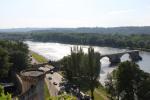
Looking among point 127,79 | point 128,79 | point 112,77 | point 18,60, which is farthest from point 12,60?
point 128,79

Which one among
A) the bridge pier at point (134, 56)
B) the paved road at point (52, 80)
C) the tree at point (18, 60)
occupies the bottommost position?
the bridge pier at point (134, 56)

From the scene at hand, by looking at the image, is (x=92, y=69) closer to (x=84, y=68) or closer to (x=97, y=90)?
(x=84, y=68)

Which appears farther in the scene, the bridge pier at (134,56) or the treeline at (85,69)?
the bridge pier at (134,56)

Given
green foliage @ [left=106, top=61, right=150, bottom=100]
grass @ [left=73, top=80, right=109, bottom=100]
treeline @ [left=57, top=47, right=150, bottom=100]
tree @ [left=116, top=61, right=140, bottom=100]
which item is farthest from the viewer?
grass @ [left=73, top=80, right=109, bottom=100]

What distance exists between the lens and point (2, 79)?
67125 millimetres

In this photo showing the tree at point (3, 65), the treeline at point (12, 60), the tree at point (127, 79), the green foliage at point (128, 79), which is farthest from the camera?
the treeline at point (12, 60)

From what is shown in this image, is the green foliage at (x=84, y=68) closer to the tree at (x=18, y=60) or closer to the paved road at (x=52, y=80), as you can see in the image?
the paved road at (x=52, y=80)

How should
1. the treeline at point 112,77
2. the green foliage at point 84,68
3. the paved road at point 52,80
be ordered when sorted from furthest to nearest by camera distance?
the paved road at point 52,80
the green foliage at point 84,68
the treeline at point 112,77

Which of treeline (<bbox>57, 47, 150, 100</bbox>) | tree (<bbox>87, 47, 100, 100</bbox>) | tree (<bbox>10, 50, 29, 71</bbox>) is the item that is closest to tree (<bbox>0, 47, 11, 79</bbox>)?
tree (<bbox>10, 50, 29, 71</bbox>)

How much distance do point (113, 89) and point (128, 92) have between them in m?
4.06

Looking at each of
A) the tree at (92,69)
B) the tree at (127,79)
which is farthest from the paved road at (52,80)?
the tree at (127,79)

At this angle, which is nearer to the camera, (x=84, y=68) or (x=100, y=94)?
(x=84, y=68)

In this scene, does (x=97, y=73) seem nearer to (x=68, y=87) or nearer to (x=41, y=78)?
(x=68, y=87)

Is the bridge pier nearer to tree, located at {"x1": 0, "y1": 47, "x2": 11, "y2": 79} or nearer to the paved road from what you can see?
the paved road
